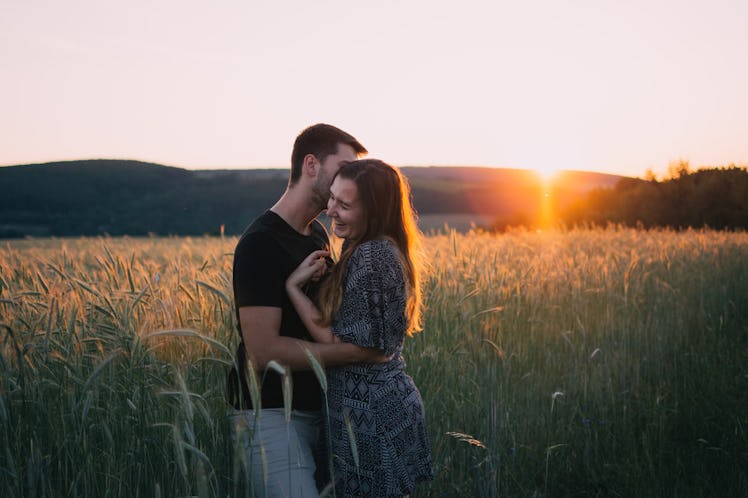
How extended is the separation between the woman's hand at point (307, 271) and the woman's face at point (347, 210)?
0.14m

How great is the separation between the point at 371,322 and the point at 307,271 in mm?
321

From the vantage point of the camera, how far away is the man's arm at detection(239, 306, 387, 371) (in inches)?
80.4

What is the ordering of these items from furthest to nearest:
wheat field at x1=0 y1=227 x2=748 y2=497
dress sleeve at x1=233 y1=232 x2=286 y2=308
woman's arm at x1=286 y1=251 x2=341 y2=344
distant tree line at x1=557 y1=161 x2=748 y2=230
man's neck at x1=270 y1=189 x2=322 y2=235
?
distant tree line at x1=557 y1=161 x2=748 y2=230, man's neck at x1=270 y1=189 x2=322 y2=235, dress sleeve at x1=233 y1=232 x2=286 y2=308, woman's arm at x1=286 y1=251 x2=341 y2=344, wheat field at x1=0 y1=227 x2=748 y2=497

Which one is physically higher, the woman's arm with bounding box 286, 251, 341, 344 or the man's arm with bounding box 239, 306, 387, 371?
the woman's arm with bounding box 286, 251, 341, 344

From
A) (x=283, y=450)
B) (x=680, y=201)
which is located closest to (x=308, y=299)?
(x=283, y=450)

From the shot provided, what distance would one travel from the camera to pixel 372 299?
2.04m

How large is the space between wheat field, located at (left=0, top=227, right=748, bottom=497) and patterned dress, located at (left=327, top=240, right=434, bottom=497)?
0.37 meters

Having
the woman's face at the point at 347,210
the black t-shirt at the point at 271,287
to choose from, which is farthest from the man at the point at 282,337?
the woman's face at the point at 347,210

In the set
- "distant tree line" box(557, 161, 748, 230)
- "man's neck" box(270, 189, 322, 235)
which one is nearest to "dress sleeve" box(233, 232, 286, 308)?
"man's neck" box(270, 189, 322, 235)

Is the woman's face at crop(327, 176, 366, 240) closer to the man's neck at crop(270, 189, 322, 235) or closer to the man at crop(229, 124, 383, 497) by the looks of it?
the man at crop(229, 124, 383, 497)

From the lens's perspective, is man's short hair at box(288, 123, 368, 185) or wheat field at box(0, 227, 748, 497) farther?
man's short hair at box(288, 123, 368, 185)

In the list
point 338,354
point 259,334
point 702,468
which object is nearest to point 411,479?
point 338,354

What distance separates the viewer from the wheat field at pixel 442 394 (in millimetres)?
1961

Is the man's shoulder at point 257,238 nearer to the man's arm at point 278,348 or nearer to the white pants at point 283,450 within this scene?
the man's arm at point 278,348
